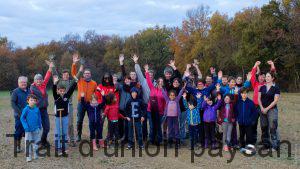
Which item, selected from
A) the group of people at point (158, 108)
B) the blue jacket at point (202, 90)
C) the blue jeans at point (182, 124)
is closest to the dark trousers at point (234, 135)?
the group of people at point (158, 108)

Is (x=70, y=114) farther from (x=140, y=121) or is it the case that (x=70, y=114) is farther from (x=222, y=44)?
(x=222, y=44)

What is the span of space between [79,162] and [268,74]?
4744 millimetres

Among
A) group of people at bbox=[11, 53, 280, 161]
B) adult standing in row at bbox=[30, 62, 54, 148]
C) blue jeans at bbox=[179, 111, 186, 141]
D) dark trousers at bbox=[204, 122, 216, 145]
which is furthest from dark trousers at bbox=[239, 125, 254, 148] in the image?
adult standing in row at bbox=[30, 62, 54, 148]

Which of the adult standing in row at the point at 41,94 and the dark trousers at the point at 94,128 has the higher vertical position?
the adult standing in row at the point at 41,94

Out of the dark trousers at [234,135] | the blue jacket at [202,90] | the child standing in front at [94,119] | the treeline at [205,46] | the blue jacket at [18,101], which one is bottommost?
the dark trousers at [234,135]

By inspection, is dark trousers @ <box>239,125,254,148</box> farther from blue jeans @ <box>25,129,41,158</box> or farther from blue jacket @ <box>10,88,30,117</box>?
blue jacket @ <box>10,88,30,117</box>

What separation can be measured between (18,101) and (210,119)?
4.55 m

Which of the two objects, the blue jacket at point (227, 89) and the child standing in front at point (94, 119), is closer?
the child standing in front at point (94, 119)

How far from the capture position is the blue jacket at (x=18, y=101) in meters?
8.34

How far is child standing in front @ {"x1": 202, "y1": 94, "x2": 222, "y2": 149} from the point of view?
876 centimetres

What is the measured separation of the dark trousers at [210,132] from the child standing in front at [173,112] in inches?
27.3

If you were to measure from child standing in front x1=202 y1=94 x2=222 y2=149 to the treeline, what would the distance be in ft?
92.2

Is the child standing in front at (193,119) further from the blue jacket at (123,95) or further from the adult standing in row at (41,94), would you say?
the adult standing in row at (41,94)

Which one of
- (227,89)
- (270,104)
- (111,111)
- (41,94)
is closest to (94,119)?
(111,111)
